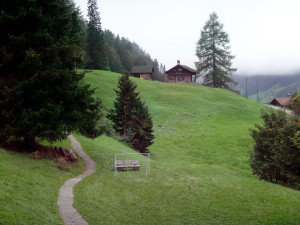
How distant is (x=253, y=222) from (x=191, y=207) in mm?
3109

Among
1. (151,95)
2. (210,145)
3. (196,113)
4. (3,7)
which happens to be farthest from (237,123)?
(3,7)

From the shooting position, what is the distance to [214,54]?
3182 inches

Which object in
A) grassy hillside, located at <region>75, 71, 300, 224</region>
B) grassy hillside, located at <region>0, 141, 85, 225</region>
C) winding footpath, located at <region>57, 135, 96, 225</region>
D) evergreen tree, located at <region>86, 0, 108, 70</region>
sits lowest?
grassy hillside, located at <region>75, 71, 300, 224</region>

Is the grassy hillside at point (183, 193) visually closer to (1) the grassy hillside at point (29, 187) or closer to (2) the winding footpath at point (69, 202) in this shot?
(2) the winding footpath at point (69, 202)

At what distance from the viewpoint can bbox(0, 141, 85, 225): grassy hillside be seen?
952 cm

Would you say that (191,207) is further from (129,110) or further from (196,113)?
(196,113)

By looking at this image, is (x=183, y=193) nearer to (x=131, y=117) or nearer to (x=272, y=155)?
(x=272, y=155)

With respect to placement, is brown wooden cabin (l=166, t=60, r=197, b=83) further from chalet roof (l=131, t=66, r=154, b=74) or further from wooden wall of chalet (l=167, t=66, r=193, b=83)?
chalet roof (l=131, t=66, r=154, b=74)

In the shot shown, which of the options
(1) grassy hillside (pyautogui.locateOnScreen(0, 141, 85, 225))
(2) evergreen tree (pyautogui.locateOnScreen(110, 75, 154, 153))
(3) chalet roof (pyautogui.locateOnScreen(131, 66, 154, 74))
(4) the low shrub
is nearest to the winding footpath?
(1) grassy hillside (pyautogui.locateOnScreen(0, 141, 85, 225))

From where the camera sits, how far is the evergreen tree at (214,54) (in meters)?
80.4

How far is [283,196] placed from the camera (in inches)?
622

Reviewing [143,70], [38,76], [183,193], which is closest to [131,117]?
[38,76]

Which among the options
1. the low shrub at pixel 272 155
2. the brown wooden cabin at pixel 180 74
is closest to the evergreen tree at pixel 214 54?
the brown wooden cabin at pixel 180 74

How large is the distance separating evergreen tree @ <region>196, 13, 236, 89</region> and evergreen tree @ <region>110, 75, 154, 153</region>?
5212 centimetres
